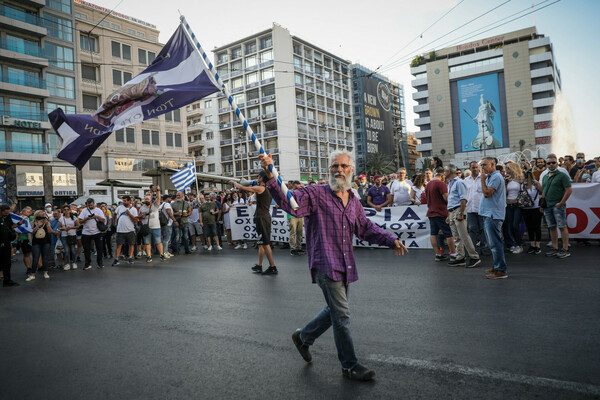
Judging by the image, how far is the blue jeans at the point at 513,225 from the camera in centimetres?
948

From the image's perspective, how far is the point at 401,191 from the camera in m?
11.7

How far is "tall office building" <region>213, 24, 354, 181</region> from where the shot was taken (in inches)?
2744

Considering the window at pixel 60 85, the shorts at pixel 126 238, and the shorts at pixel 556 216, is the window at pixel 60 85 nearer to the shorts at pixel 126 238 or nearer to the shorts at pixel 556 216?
the shorts at pixel 126 238

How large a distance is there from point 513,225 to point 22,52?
44.9 meters

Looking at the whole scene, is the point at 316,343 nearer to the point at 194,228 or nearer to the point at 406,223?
the point at 406,223

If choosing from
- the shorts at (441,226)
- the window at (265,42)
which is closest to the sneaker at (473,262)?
the shorts at (441,226)

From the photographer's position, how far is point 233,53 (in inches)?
3009

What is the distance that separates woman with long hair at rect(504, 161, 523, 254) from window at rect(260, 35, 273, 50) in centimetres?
6779

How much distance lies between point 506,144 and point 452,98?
14.7 metres

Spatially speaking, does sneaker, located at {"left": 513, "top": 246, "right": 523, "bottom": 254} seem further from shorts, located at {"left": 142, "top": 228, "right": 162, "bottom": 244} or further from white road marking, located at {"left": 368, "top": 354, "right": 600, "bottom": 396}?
shorts, located at {"left": 142, "top": 228, "right": 162, "bottom": 244}

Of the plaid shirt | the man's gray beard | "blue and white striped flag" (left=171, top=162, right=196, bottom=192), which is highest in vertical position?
"blue and white striped flag" (left=171, top=162, right=196, bottom=192)

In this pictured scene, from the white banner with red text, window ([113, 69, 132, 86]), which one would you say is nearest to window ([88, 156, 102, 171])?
window ([113, 69, 132, 86])

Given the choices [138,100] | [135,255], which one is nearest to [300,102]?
[135,255]

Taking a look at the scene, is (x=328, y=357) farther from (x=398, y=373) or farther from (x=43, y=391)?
(x=43, y=391)
